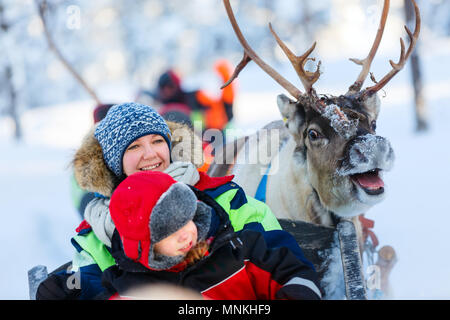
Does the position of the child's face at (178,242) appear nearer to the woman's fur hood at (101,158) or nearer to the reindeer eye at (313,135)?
the woman's fur hood at (101,158)

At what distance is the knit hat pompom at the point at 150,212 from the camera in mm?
1736

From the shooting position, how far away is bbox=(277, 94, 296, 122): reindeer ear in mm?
3041

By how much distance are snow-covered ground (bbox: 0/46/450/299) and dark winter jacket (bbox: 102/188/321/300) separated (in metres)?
1.20

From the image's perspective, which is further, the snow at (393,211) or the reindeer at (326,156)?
the snow at (393,211)

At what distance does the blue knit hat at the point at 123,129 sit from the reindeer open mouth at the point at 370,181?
3.41 ft

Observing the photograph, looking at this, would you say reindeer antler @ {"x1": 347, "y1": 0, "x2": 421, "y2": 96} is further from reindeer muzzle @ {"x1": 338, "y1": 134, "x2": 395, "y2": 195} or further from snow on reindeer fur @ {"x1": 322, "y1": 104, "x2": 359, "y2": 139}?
reindeer muzzle @ {"x1": 338, "y1": 134, "x2": 395, "y2": 195}

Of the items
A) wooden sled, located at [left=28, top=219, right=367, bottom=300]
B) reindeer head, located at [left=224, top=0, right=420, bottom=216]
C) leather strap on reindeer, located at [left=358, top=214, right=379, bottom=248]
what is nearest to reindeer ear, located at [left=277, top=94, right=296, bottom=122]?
reindeer head, located at [left=224, top=0, right=420, bottom=216]

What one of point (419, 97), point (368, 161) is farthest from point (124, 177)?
point (419, 97)

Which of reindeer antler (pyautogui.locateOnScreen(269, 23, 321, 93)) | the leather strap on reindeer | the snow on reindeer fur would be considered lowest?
the leather strap on reindeer

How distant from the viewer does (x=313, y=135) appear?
9.44ft

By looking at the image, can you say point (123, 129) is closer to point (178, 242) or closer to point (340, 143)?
point (178, 242)

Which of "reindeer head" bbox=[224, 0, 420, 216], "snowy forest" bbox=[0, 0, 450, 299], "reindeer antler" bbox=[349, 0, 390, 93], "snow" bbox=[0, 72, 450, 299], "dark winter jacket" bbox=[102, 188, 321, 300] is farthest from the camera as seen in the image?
"snowy forest" bbox=[0, 0, 450, 299]

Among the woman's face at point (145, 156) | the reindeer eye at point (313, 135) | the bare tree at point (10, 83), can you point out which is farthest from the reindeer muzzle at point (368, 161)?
the bare tree at point (10, 83)
